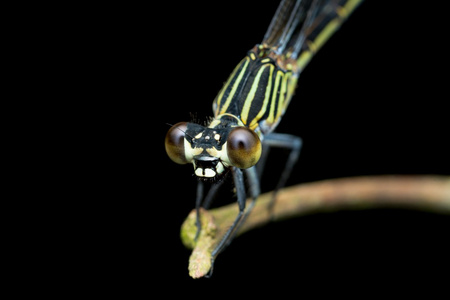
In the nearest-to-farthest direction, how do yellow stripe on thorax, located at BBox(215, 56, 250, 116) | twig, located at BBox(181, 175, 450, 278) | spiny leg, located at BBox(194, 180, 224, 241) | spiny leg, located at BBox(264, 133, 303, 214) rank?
spiny leg, located at BBox(194, 180, 224, 241) < twig, located at BBox(181, 175, 450, 278) < yellow stripe on thorax, located at BBox(215, 56, 250, 116) < spiny leg, located at BBox(264, 133, 303, 214)

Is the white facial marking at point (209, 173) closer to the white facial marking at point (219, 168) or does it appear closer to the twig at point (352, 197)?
the white facial marking at point (219, 168)

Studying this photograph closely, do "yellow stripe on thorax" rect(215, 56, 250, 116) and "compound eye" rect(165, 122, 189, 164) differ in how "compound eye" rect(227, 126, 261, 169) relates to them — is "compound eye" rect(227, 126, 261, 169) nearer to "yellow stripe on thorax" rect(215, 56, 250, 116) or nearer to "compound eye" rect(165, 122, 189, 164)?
"compound eye" rect(165, 122, 189, 164)

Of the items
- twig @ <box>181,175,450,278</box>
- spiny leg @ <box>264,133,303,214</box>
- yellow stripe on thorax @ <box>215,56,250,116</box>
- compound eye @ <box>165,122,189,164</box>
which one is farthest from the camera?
spiny leg @ <box>264,133,303,214</box>

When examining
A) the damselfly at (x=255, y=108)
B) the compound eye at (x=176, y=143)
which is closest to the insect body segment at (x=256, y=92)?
the damselfly at (x=255, y=108)

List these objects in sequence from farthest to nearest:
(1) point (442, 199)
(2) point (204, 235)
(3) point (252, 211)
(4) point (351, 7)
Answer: (4) point (351, 7) → (3) point (252, 211) → (1) point (442, 199) → (2) point (204, 235)

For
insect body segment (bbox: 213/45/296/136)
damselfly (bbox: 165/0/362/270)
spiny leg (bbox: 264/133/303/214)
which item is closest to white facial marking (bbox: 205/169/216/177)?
damselfly (bbox: 165/0/362/270)

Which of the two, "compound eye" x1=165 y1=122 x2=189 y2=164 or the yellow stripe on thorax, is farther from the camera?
the yellow stripe on thorax

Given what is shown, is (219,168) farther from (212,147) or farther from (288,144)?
(288,144)

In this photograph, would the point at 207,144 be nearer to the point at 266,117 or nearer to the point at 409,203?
the point at 266,117

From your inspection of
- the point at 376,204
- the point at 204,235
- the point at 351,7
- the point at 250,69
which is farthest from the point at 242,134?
the point at 351,7
